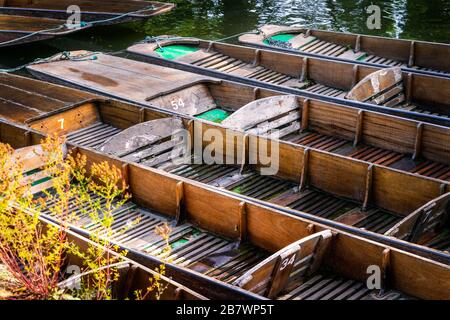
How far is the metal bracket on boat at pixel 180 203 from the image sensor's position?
7.25 meters

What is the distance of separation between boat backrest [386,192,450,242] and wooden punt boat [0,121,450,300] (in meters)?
0.47

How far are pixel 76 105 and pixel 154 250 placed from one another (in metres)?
3.39

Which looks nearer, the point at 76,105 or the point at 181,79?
the point at 76,105

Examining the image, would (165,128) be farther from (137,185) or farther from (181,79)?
(181,79)

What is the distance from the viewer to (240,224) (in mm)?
6840

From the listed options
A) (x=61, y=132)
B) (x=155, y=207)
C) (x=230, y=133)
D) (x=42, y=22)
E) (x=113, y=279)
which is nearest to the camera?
(x=113, y=279)


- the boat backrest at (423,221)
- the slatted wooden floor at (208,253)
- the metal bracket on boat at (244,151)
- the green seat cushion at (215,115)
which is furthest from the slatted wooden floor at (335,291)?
the green seat cushion at (215,115)

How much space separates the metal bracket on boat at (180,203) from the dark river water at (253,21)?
8366 mm

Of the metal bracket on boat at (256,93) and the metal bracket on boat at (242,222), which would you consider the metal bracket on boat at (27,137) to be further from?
the metal bracket on boat at (242,222)

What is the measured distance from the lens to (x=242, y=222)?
6.83 meters

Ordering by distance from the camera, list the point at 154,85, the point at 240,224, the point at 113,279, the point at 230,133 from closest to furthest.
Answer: the point at 113,279
the point at 240,224
the point at 230,133
the point at 154,85

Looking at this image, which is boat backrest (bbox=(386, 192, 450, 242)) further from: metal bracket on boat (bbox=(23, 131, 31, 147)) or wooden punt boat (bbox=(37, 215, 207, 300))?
metal bracket on boat (bbox=(23, 131, 31, 147))

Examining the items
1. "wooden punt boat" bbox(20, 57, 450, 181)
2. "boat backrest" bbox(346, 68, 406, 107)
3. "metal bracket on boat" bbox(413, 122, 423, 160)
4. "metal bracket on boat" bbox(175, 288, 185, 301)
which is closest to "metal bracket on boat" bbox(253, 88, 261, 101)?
"wooden punt boat" bbox(20, 57, 450, 181)

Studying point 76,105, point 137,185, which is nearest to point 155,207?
point 137,185
